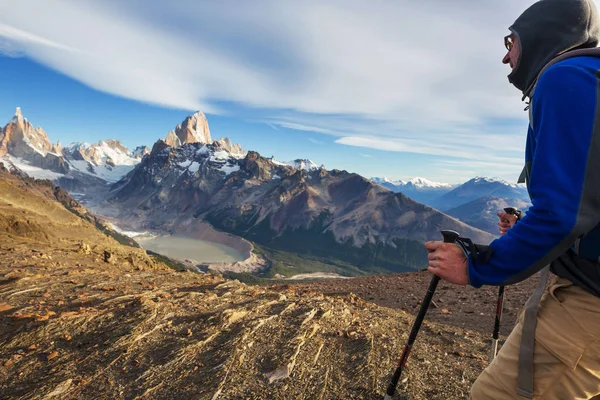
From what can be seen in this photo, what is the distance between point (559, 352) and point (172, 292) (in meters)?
11.4

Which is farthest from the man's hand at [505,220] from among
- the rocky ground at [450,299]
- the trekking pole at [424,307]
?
the rocky ground at [450,299]

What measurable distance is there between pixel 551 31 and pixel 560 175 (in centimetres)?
173

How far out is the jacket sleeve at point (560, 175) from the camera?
7.73 ft

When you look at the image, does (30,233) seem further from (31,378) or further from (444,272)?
(444,272)

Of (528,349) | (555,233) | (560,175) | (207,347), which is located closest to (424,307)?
(528,349)

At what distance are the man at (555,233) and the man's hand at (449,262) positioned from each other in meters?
0.01

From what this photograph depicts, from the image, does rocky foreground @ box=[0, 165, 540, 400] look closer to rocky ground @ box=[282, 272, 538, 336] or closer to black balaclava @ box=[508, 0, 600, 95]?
rocky ground @ box=[282, 272, 538, 336]

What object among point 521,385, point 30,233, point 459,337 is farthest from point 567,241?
point 30,233

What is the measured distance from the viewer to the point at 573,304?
2.78 meters

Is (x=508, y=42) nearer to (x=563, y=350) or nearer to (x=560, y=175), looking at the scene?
(x=560, y=175)

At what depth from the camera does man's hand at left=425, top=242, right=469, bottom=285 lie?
3.11m

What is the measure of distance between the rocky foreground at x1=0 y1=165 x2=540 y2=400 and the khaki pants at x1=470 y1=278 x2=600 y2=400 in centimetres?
352

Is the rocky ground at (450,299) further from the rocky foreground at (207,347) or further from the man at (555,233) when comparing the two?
the man at (555,233)

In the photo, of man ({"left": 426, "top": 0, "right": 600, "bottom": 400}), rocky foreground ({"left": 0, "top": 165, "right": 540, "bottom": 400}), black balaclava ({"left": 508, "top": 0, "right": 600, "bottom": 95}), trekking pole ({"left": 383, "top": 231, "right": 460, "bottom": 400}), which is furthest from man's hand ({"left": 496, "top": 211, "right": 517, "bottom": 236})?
rocky foreground ({"left": 0, "top": 165, "right": 540, "bottom": 400})
